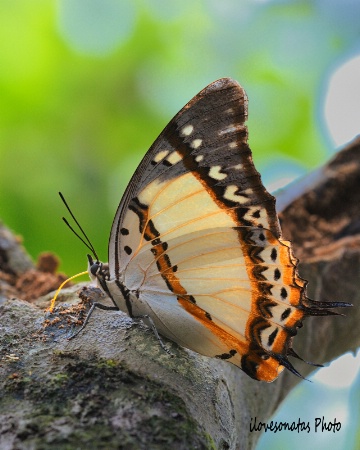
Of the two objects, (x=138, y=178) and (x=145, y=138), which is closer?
(x=138, y=178)

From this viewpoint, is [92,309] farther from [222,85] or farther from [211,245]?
[222,85]

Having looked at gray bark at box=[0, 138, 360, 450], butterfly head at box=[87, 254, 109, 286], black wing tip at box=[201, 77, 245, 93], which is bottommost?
gray bark at box=[0, 138, 360, 450]

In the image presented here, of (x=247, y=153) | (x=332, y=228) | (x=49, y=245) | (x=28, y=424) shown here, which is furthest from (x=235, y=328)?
(x=49, y=245)

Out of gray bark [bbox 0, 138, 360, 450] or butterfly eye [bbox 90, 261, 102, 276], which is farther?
butterfly eye [bbox 90, 261, 102, 276]

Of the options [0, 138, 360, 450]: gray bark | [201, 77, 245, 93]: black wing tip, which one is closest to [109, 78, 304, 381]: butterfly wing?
[201, 77, 245, 93]: black wing tip

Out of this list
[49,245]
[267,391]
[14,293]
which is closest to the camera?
[267,391]

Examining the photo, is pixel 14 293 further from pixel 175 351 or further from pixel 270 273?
pixel 270 273

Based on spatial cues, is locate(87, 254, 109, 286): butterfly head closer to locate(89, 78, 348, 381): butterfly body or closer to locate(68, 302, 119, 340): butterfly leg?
locate(89, 78, 348, 381): butterfly body

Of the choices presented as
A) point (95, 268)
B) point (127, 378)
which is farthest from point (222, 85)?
point (127, 378)
